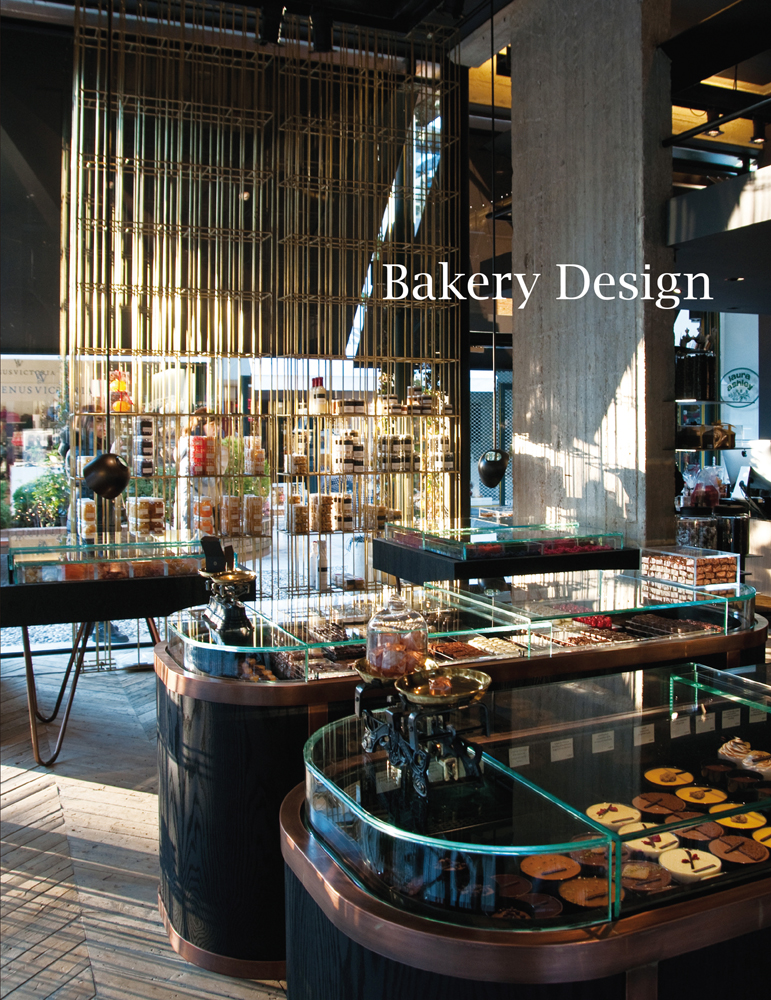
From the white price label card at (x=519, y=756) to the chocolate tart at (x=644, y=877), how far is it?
377 mm

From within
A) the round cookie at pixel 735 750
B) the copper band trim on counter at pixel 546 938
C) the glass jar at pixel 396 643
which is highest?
the glass jar at pixel 396 643

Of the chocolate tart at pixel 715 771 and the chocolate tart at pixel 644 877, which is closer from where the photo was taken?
the chocolate tart at pixel 644 877

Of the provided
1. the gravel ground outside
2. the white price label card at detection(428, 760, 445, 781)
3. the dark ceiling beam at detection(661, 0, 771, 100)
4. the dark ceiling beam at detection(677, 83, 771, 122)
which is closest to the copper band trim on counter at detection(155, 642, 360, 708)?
the white price label card at detection(428, 760, 445, 781)

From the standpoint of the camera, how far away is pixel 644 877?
1674mm

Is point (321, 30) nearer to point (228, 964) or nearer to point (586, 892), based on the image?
point (228, 964)

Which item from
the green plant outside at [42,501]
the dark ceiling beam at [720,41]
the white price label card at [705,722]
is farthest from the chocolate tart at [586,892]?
the green plant outside at [42,501]

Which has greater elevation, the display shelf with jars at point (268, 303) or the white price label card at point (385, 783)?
the display shelf with jars at point (268, 303)

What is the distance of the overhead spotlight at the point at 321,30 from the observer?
586 cm

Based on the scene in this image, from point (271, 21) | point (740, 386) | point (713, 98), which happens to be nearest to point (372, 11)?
point (271, 21)

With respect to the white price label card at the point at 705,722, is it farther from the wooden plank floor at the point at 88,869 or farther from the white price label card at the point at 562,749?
the wooden plank floor at the point at 88,869

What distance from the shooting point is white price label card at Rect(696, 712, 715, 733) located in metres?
2.28

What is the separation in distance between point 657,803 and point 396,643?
67 cm

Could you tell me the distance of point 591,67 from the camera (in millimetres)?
5801

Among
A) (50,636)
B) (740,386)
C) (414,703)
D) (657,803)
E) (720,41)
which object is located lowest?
(50,636)
